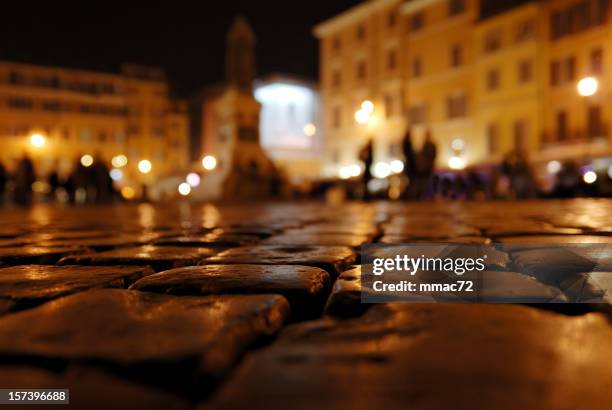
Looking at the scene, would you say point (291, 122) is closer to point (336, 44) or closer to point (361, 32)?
point (336, 44)

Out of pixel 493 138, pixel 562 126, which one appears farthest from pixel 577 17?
pixel 493 138

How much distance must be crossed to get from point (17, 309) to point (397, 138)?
36621mm

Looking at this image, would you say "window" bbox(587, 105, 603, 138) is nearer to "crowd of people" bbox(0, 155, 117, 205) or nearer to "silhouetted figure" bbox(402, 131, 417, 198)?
"silhouetted figure" bbox(402, 131, 417, 198)

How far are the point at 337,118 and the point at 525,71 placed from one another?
15456 millimetres

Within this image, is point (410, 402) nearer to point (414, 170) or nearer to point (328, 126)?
point (414, 170)

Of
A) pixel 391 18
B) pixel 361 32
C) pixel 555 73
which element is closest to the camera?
pixel 555 73

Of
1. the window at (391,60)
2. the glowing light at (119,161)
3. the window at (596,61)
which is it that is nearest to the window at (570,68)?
the window at (596,61)

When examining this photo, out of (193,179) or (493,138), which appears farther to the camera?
(493,138)

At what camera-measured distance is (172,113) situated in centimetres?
5650

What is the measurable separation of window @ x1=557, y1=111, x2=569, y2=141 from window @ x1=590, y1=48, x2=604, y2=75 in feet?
8.33

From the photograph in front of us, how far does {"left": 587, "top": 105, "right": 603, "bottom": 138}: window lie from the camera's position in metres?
26.2

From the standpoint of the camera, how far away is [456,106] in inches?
1329

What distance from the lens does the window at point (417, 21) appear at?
116ft

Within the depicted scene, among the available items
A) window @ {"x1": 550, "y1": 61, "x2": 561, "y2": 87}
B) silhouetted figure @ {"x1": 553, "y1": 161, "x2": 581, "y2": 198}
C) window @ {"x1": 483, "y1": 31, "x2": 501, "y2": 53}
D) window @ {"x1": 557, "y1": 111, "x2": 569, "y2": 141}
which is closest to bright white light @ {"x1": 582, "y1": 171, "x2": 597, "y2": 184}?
silhouetted figure @ {"x1": 553, "y1": 161, "x2": 581, "y2": 198}
